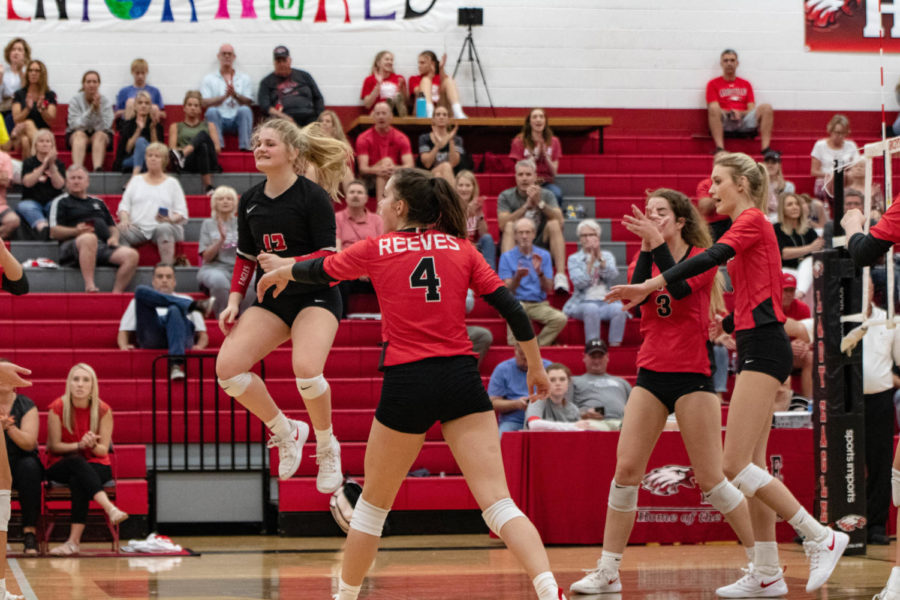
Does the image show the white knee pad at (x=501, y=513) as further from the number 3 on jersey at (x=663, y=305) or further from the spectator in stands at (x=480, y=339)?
the spectator in stands at (x=480, y=339)

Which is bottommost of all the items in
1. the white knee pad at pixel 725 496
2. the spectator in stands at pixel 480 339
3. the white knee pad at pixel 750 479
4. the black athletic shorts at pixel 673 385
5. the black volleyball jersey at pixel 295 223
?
the white knee pad at pixel 725 496

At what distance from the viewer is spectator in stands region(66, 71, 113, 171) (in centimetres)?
1352

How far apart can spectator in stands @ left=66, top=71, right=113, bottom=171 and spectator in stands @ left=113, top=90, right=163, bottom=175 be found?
0.76 feet

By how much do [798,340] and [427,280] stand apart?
245 inches

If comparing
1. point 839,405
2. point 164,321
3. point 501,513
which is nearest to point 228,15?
point 164,321

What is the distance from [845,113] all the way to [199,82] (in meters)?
8.50

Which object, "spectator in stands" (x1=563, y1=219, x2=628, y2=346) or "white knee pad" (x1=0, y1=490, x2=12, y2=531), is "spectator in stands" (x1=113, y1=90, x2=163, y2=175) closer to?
"spectator in stands" (x1=563, y1=219, x2=628, y2=346)

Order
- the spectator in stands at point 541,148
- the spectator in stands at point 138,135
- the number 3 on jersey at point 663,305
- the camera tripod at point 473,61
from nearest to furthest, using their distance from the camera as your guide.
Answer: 1. the number 3 on jersey at point 663,305
2. the spectator in stands at point 138,135
3. the spectator in stands at point 541,148
4. the camera tripod at point 473,61

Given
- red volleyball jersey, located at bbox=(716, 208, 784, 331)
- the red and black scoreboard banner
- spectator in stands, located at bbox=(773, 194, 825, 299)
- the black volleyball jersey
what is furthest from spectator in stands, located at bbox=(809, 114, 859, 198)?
Result: the black volleyball jersey

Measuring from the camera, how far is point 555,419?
31.8ft

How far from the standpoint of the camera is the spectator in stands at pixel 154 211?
1208 centimetres

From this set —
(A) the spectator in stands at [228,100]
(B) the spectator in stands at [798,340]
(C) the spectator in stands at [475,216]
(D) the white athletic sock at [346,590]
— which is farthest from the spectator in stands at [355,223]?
(D) the white athletic sock at [346,590]

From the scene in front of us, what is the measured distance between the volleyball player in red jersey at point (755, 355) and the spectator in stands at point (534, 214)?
18.9 ft

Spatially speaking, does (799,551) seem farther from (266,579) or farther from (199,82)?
Result: (199,82)
